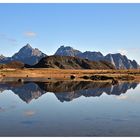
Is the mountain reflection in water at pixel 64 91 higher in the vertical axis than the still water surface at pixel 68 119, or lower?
higher

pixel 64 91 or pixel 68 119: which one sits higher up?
pixel 64 91

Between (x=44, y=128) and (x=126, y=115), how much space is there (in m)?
7.19

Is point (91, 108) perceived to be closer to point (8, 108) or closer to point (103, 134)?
point (8, 108)

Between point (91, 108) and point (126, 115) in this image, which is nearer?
point (126, 115)

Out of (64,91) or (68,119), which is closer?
(68,119)

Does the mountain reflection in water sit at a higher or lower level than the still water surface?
higher

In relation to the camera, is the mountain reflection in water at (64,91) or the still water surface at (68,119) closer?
the still water surface at (68,119)

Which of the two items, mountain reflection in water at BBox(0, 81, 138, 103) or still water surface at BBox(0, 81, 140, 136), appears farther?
mountain reflection in water at BBox(0, 81, 138, 103)
